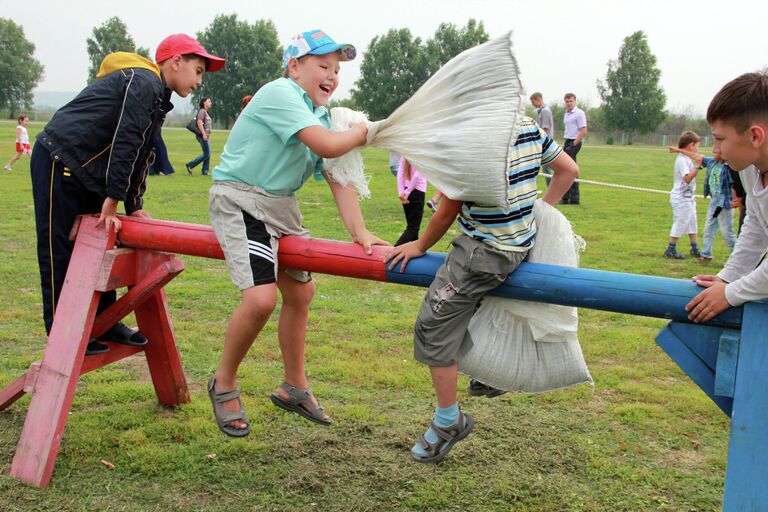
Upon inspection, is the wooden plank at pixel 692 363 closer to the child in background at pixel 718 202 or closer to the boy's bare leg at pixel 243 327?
the boy's bare leg at pixel 243 327

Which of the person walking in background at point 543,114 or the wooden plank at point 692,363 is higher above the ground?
the person walking in background at point 543,114

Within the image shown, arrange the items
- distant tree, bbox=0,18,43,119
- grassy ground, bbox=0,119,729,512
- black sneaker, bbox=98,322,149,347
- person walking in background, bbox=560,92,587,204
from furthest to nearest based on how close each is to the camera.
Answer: distant tree, bbox=0,18,43,119
person walking in background, bbox=560,92,587,204
black sneaker, bbox=98,322,149,347
grassy ground, bbox=0,119,729,512

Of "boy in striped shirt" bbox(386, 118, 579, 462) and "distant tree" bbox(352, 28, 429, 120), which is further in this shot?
"distant tree" bbox(352, 28, 429, 120)

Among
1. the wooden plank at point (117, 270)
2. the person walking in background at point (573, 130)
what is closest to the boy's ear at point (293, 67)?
the wooden plank at point (117, 270)

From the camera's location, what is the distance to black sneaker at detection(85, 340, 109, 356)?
12.5 feet

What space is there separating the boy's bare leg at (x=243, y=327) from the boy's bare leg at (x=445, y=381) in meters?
0.77

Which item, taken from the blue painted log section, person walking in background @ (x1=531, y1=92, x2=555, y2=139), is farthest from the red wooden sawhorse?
person walking in background @ (x1=531, y1=92, x2=555, y2=139)

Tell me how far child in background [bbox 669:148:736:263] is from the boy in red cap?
604 cm

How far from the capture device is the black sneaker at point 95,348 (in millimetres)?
3820

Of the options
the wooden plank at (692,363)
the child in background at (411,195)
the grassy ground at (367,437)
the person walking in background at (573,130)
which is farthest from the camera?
the person walking in background at (573,130)

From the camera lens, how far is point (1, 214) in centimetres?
1076

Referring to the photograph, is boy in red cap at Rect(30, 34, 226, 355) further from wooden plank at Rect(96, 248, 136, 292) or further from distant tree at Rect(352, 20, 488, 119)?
distant tree at Rect(352, 20, 488, 119)

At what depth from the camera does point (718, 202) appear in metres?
8.05

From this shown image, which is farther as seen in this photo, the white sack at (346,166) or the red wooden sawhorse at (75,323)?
the red wooden sawhorse at (75,323)
